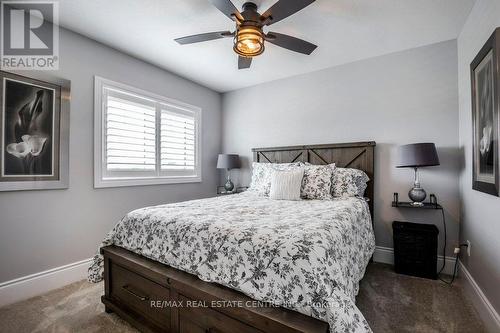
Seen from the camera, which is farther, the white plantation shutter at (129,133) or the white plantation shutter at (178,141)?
the white plantation shutter at (178,141)

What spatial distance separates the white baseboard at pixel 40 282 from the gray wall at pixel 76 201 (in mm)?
54

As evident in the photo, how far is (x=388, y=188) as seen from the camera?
9.75 feet

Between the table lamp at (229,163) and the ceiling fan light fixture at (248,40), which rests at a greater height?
the ceiling fan light fixture at (248,40)

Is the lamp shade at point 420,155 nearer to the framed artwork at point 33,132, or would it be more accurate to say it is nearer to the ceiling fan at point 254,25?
the ceiling fan at point 254,25

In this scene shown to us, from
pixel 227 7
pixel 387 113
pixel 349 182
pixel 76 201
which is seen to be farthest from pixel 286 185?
pixel 76 201

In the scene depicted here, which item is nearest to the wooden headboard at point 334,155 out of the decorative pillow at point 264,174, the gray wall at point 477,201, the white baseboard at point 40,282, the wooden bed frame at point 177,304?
the decorative pillow at point 264,174

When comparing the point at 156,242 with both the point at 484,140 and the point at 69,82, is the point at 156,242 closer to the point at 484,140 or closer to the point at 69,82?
the point at 69,82

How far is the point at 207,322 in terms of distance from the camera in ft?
4.45

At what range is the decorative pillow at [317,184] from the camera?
9.09 feet

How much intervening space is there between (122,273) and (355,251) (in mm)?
1819

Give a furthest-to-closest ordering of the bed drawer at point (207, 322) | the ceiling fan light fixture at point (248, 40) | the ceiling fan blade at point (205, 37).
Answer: the ceiling fan blade at point (205, 37) → the ceiling fan light fixture at point (248, 40) → the bed drawer at point (207, 322)

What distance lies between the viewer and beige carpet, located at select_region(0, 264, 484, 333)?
1757 millimetres

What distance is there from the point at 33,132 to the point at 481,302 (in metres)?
4.17

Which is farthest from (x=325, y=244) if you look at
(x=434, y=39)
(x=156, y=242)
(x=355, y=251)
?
(x=434, y=39)
